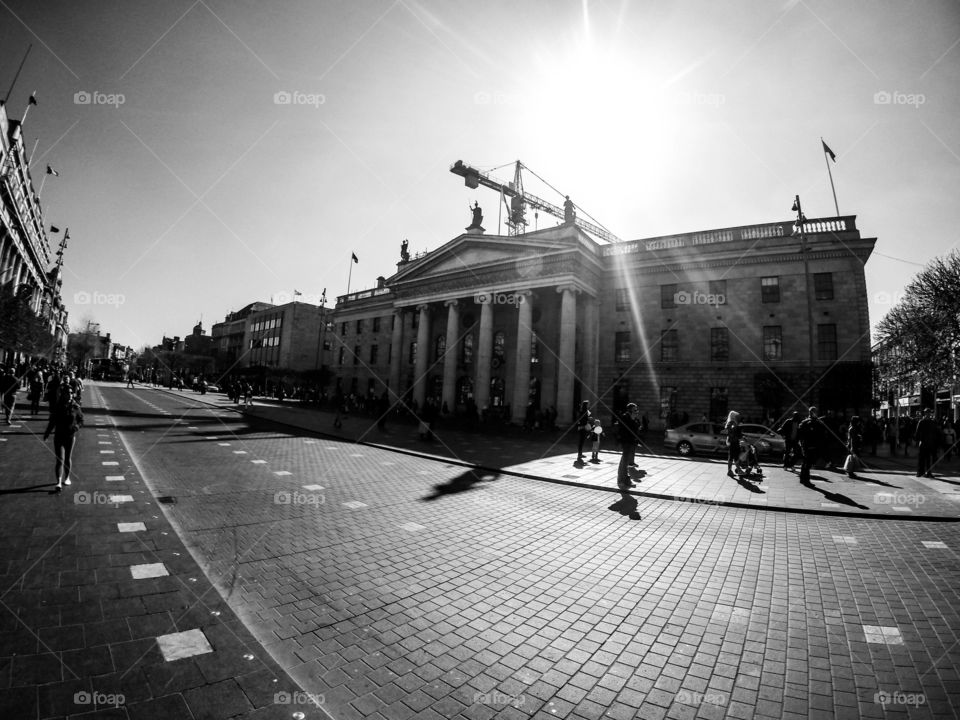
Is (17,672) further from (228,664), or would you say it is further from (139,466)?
(139,466)

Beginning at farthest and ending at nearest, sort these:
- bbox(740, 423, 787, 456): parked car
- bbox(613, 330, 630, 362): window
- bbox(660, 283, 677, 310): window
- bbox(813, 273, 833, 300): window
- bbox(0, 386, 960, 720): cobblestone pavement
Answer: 1. bbox(613, 330, 630, 362): window
2. bbox(660, 283, 677, 310): window
3. bbox(813, 273, 833, 300): window
4. bbox(740, 423, 787, 456): parked car
5. bbox(0, 386, 960, 720): cobblestone pavement

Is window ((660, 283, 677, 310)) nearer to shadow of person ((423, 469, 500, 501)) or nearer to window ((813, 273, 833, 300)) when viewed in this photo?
window ((813, 273, 833, 300))

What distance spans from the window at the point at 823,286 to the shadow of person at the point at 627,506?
77.5 feet

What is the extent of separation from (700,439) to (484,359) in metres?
15.6

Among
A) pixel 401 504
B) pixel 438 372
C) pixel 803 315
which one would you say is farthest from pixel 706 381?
pixel 401 504

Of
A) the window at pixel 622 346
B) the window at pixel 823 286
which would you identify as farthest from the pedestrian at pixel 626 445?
the window at pixel 823 286

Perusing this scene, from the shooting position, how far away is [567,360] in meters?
25.8

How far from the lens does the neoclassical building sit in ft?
76.1

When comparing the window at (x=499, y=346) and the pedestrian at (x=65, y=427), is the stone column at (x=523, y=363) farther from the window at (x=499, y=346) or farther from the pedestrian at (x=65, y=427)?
the pedestrian at (x=65, y=427)

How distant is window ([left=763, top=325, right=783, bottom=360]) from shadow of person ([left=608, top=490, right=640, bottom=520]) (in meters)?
21.4

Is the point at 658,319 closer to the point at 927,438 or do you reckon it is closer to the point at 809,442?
the point at 927,438

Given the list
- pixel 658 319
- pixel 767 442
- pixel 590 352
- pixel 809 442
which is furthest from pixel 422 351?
pixel 809 442

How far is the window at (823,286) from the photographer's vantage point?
23781 mm

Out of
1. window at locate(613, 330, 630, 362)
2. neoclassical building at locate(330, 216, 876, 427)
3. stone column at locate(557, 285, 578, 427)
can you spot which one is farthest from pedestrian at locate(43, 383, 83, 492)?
window at locate(613, 330, 630, 362)
